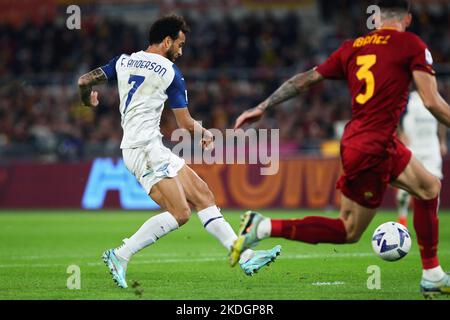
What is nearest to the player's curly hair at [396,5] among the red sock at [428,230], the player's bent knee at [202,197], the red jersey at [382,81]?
the red jersey at [382,81]

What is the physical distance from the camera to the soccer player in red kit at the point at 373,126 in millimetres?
7000

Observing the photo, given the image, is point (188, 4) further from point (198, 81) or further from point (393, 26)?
point (393, 26)

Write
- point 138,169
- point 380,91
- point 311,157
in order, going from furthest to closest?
point 311,157 → point 138,169 → point 380,91

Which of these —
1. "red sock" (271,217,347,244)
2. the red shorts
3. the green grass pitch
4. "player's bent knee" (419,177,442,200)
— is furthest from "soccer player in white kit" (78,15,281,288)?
"player's bent knee" (419,177,442,200)

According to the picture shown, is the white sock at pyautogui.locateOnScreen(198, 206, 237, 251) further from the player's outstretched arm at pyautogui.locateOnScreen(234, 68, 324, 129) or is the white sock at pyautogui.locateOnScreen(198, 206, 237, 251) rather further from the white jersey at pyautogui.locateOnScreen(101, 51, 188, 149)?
the player's outstretched arm at pyautogui.locateOnScreen(234, 68, 324, 129)

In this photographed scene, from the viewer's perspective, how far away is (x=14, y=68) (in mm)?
26938

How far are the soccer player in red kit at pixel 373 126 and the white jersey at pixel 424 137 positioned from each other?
6.42 metres

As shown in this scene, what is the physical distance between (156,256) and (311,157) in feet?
29.6

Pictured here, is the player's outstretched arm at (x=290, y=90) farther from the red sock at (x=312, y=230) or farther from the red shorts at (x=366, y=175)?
the red sock at (x=312, y=230)

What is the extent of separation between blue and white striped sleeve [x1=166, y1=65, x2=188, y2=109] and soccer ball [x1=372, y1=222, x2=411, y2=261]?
220cm

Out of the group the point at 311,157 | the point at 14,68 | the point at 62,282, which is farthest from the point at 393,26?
the point at 14,68

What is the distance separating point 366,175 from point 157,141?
7.40ft

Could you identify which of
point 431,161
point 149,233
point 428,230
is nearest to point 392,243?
point 428,230

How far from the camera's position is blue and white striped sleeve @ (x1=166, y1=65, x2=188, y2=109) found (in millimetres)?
8414
